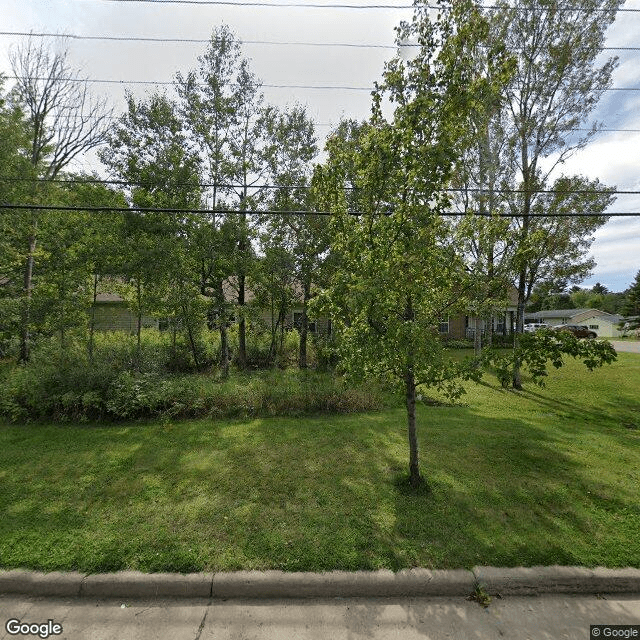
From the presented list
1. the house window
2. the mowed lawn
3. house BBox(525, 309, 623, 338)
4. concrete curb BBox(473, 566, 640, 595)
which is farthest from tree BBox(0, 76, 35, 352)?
house BBox(525, 309, 623, 338)

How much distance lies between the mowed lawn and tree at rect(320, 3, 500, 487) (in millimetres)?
1563

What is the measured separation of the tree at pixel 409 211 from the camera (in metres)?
3.63

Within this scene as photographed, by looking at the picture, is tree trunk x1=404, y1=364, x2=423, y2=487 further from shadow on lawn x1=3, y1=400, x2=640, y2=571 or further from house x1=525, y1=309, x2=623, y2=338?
house x1=525, y1=309, x2=623, y2=338

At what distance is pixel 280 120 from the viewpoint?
12.0 meters

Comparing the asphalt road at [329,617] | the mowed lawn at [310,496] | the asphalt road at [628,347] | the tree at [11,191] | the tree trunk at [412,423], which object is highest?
the tree at [11,191]

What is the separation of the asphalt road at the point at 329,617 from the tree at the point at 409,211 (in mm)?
2063

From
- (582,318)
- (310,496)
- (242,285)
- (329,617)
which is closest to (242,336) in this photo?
(242,285)

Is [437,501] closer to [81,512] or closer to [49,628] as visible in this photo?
[49,628]

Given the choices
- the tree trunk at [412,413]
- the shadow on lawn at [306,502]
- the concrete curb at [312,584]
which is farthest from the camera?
the tree trunk at [412,413]

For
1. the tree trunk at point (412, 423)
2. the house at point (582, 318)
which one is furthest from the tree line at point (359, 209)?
the house at point (582, 318)

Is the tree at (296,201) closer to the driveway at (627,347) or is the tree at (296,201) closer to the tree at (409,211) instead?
the tree at (409,211)

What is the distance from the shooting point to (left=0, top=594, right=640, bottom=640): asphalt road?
2432 millimetres

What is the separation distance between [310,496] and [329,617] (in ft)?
4.81

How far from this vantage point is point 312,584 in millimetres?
2799
